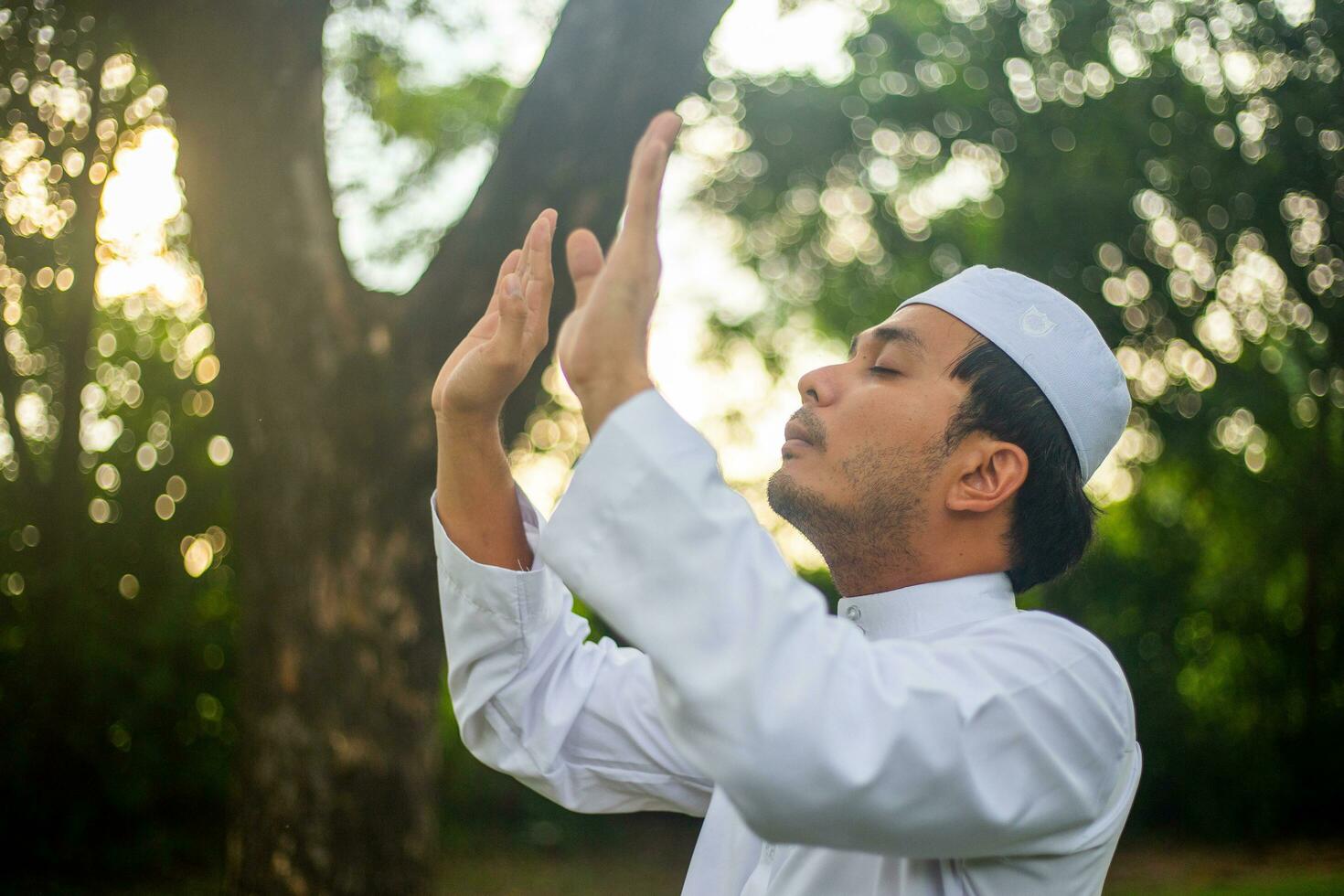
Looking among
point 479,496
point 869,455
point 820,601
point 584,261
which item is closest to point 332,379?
point 479,496

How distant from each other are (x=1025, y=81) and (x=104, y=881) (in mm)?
7516

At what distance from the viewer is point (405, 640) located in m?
3.59

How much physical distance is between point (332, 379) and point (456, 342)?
0.42 meters

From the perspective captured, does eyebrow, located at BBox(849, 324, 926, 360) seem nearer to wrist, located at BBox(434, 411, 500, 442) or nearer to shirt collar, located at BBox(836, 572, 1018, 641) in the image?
shirt collar, located at BBox(836, 572, 1018, 641)

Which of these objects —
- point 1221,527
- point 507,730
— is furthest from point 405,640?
point 1221,527

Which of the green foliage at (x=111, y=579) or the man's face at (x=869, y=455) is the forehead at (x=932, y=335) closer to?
the man's face at (x=869, y=455)

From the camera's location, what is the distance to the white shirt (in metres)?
1.18

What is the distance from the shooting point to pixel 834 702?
1191 millimetres

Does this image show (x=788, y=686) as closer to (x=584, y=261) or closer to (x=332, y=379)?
(x=584, y=261)

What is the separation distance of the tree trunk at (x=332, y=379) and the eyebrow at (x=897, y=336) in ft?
6.10

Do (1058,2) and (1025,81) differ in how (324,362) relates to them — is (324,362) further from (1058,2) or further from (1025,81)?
(1025,81)

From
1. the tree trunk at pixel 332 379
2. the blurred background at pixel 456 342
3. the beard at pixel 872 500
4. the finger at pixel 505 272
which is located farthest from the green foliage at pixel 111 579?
the beard at pixel 872 500

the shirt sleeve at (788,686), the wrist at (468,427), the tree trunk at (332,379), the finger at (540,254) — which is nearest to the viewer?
the shirt sleeve at (788,686)

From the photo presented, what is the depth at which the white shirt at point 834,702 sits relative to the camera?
1.18 m
